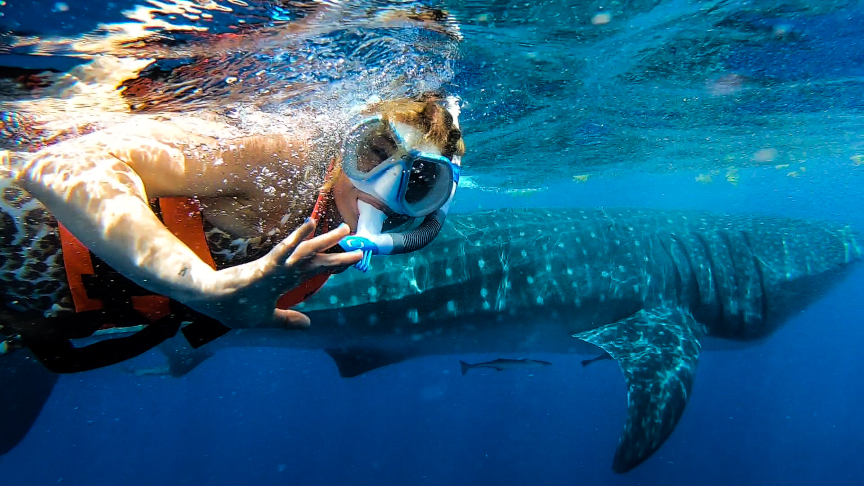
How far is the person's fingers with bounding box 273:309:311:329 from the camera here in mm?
2166

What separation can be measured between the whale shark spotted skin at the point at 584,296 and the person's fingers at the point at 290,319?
3.66 m

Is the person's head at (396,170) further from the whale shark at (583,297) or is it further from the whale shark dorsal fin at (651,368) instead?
the whale shark dorsal fin at (651,368)

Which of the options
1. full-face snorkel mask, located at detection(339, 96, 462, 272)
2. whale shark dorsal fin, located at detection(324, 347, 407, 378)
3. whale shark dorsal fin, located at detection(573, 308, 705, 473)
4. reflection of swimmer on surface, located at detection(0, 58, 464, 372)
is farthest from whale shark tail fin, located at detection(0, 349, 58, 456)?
whale shark dorsal fin, located at detection(573, 308, 705, 473)

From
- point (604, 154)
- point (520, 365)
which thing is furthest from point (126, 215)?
point (604, 154)

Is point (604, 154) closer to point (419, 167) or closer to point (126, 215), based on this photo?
point (419, 167)

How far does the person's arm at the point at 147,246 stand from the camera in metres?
1.61

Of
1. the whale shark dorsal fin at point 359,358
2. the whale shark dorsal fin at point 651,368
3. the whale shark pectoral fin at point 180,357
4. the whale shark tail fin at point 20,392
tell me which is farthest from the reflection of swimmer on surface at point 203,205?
the whale shark pectoral fin at point 180,357

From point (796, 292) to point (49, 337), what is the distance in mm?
9334

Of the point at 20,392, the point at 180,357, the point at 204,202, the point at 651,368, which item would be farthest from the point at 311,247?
the point at 180,357

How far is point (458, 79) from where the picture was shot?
7.18 m

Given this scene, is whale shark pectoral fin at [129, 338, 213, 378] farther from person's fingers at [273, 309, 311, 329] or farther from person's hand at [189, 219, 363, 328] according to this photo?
person's hand at [189, 219, 363, 328]

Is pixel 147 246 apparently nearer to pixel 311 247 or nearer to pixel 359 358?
pixel 311 247

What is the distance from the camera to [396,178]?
8.41 feet

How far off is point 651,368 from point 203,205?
5245mm
